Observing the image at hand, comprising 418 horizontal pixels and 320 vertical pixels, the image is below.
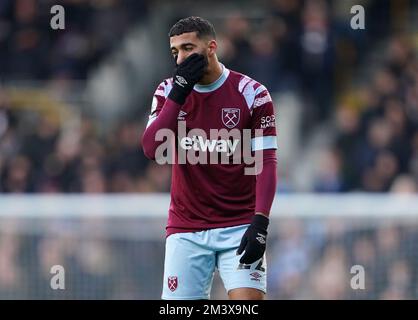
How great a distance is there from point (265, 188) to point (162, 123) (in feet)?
2.35

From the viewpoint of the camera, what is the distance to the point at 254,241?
6918 mm

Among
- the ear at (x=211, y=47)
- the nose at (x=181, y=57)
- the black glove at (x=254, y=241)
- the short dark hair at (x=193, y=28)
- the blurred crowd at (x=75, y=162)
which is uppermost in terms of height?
the short dark hair at (x=193, y=28)

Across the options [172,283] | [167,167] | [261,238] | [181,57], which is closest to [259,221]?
[261,238]

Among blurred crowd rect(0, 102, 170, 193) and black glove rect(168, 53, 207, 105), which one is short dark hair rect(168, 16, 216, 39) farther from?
blurred crowd rect(0, 102, 170, 193)

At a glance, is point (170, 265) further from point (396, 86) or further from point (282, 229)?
point (396, 86)

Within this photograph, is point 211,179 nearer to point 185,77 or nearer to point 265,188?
point 265,188

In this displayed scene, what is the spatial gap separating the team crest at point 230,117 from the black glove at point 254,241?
0.60m

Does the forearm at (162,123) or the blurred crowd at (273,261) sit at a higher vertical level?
the forearm at (162,123)

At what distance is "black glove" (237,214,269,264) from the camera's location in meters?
6.91

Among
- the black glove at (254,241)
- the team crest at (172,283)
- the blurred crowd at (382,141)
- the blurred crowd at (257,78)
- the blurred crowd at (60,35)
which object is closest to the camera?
the black glove at (254,241)

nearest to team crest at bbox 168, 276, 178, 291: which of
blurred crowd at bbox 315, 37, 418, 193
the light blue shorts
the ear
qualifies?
the light blue shorts

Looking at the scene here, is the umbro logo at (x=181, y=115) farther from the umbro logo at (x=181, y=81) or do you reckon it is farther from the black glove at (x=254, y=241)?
the black glove at (x=254, y=241)

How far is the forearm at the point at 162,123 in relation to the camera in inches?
273

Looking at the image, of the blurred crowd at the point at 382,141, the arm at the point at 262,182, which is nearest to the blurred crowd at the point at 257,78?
the blurred crowd at the point at 382,141
